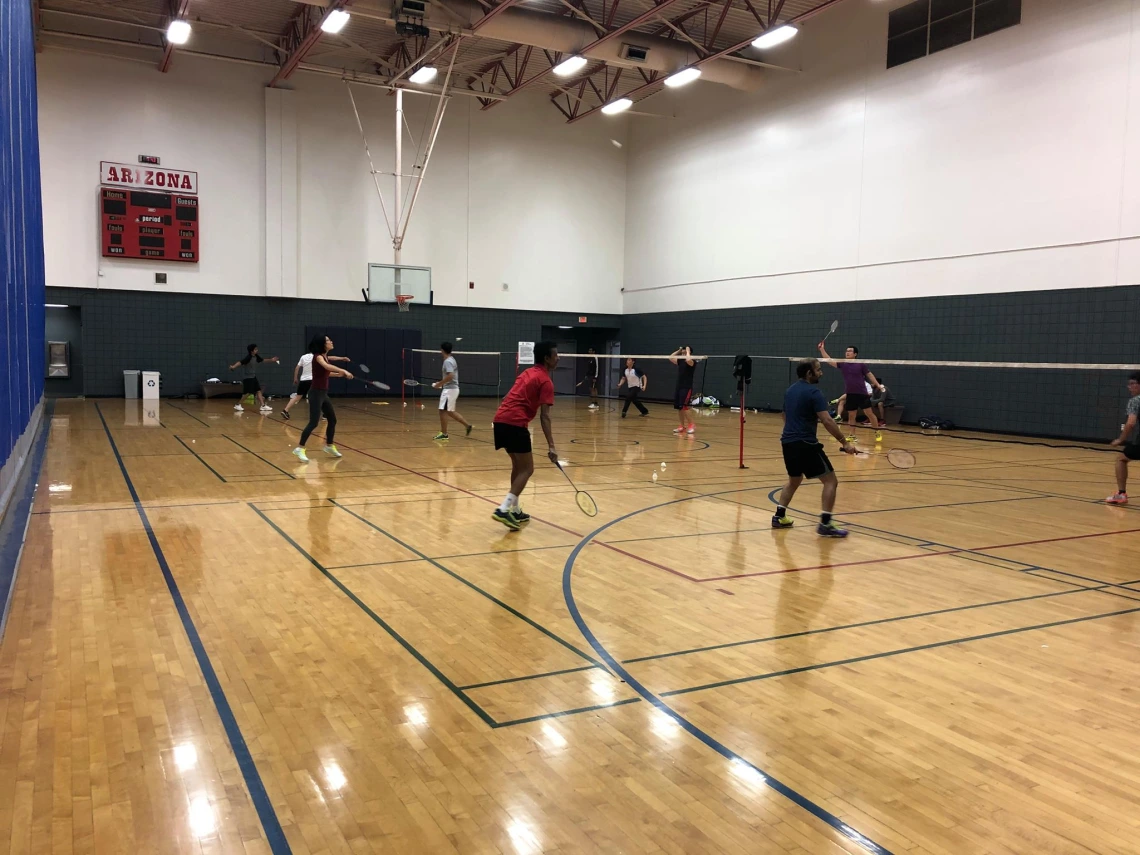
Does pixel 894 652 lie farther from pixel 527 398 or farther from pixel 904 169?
pixel 904 169

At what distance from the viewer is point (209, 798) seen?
335 cm

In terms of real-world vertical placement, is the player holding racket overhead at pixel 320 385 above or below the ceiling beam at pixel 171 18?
below

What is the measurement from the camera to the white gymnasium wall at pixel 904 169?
60.7 ft

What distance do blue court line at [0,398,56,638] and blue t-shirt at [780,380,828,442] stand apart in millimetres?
6706

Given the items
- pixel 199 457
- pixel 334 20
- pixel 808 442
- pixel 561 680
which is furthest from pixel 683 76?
pixel 561 680

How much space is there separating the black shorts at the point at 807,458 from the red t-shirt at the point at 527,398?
2.54 m

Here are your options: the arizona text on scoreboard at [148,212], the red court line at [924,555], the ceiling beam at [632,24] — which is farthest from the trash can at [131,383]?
the red court line at [924,555]

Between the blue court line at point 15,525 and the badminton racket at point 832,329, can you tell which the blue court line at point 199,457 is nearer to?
the blue court line at point 15,525

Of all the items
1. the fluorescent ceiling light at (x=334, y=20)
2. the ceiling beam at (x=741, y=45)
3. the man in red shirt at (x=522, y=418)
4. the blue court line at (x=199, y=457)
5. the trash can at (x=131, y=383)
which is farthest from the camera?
the trash can at (x=131, y=383)

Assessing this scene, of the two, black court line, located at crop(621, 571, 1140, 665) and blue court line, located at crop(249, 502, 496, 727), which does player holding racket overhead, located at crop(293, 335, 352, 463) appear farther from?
black court line, located at crop(621, 571, 1140, 665)

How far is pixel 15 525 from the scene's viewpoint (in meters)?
7.85

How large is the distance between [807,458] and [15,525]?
7.56 metres

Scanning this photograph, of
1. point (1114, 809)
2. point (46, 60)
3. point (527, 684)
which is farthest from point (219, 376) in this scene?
point (1114, 809)

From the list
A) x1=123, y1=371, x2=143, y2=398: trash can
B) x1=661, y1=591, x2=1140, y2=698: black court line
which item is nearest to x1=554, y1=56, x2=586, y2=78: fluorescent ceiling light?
x1=123, y1=371, x2=143, y2=398: trash can
